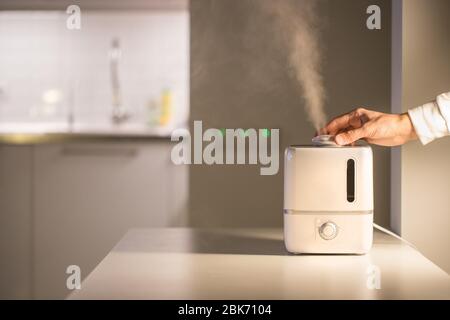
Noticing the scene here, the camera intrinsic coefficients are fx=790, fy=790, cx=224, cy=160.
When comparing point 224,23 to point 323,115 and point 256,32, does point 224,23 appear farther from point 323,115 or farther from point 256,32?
point 323,115

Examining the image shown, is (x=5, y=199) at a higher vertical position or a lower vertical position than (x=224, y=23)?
lower

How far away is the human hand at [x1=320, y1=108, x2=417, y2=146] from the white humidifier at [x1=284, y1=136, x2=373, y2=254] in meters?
0.08

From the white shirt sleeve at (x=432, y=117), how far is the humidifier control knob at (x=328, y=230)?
0.35 m

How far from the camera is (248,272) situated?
4.68 ft

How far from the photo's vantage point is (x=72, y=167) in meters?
3.81

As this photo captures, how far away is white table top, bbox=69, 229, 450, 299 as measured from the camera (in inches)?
48.6

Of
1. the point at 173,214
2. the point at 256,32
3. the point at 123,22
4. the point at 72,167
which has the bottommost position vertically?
the point at 173,214

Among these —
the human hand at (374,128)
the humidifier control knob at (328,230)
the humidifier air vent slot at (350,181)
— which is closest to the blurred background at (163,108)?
the human hand at (374,128)

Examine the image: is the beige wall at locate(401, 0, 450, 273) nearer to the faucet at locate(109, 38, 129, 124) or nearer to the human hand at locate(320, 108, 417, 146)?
the human hand at locate(320, 108, 417, 146)

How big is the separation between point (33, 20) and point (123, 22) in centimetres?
52

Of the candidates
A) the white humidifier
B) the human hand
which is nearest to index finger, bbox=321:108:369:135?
the human hand

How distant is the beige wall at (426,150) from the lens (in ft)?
6.31
